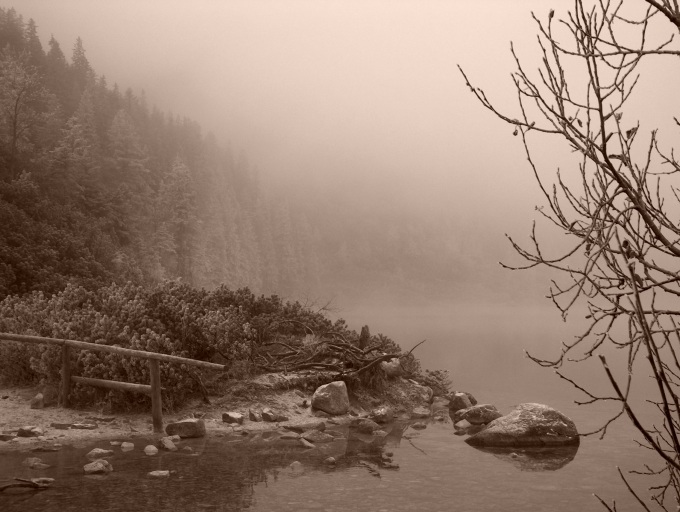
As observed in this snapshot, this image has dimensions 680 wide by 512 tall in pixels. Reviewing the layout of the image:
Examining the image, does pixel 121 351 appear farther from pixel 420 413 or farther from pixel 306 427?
pixel 420 413

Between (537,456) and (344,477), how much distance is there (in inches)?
178

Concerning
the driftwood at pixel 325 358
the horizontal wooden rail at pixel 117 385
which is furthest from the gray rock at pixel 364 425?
the horizontal wooden rail at pixel 117 385

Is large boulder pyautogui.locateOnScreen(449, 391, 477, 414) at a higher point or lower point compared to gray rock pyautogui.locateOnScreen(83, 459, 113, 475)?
lower

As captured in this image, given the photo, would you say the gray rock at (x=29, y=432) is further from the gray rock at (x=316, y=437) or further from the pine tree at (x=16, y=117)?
the pine tree at (x=16, y=117)

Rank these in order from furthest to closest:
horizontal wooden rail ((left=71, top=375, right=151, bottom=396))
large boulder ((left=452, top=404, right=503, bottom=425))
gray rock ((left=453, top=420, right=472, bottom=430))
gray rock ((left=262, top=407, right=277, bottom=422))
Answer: large boulder ((left=452, top=404, right=503, bottom=425))
gray rock ((left=453, top=420, right=472, bottom=430))
gray rock ((left=262, top=407, right=277, bottom=422))
horizontal wooden rail ((left=71, top=375, right=151, bottom=396))

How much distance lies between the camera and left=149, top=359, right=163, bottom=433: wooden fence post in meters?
12.2

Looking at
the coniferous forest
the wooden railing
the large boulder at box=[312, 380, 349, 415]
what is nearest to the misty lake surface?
the wooden railing

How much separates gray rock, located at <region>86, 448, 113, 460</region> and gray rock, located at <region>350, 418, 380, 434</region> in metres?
5.72

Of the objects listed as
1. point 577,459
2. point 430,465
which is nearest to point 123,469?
point 430,465

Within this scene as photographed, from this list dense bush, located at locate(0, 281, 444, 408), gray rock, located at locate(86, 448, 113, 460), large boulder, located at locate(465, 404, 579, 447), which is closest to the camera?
gray rock, located at locate(86, 448, 113, 460)

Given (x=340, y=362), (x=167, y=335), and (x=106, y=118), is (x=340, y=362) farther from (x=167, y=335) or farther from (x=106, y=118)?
(x=106, y=118)

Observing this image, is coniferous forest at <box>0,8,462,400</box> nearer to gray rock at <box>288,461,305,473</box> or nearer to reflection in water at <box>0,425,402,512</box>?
reflection in water at <box>0,425,402,512</box>

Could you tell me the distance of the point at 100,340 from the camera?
46.2 ft

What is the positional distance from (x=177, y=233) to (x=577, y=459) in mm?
53409
